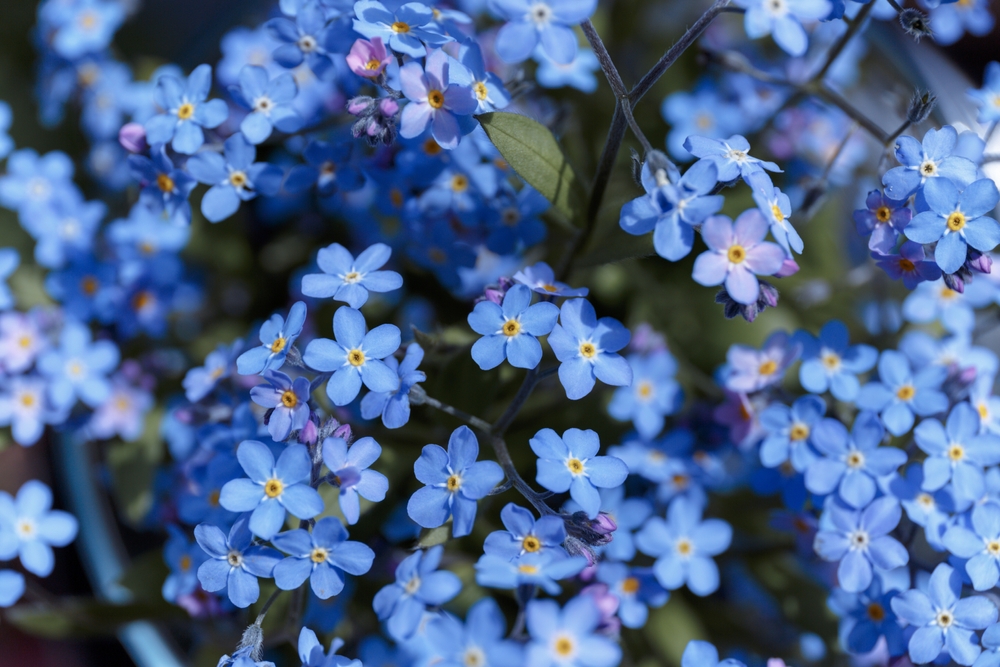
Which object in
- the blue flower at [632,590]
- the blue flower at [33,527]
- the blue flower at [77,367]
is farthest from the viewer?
the blue flower at [77,367]

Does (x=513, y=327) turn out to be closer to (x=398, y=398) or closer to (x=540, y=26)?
(x=398, y=398)

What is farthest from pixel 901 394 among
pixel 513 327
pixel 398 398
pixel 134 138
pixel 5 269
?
pixel 5 269

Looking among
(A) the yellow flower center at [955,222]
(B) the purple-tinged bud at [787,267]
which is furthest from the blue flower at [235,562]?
(A) the yellow flower center at [955,222]

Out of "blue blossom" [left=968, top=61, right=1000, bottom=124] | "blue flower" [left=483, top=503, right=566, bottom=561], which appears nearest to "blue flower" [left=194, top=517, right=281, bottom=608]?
"blue flower" [left=483, top=503, right=566, bottom=561]

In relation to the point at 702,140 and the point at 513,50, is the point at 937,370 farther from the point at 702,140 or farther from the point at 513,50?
the point at 513,50

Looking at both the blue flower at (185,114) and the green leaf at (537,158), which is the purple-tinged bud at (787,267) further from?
the blue flower at (185,114)

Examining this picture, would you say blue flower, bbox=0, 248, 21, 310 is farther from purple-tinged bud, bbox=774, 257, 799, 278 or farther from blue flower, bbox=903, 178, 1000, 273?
blue flower, bbox=903, 178, 1000, 273
